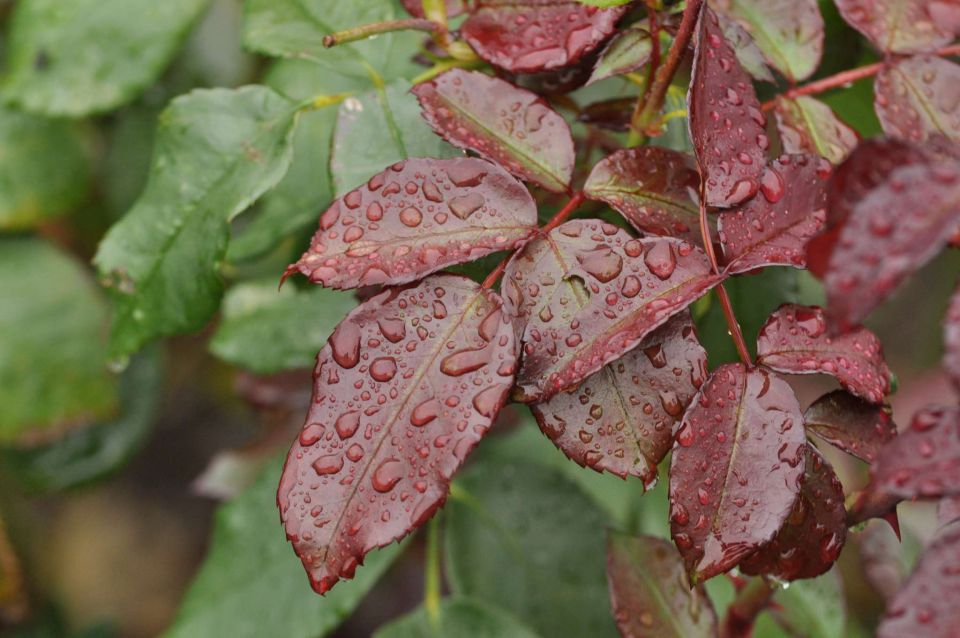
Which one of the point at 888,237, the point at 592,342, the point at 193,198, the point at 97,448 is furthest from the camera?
the point at 97,448

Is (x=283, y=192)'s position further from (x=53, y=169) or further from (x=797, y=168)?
(x=797, y=168)

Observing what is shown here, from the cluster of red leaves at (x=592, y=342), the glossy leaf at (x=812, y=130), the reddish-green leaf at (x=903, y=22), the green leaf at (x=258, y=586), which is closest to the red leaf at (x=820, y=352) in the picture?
the cluster of red leaves at (x=592, y=342)

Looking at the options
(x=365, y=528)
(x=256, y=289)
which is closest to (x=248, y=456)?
(x=256, y=289)

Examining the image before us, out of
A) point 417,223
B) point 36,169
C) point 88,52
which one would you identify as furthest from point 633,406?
point 36,169

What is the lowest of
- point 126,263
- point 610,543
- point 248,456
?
point 248,456

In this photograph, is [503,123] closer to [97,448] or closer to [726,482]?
[726,482]

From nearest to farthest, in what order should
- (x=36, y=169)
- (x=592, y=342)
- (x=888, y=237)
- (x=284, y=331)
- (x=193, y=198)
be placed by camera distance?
(x=888, y=237), (x=592, y=342), (x=193, y=198), (x=284, y=331), (x=36, y=169)
